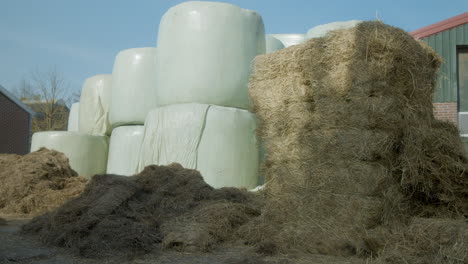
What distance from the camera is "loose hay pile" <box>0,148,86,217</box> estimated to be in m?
8.16

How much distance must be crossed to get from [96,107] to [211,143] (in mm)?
6245

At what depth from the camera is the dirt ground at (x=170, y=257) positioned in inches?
162

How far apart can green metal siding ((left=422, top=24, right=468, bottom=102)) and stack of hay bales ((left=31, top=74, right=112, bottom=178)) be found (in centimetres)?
937

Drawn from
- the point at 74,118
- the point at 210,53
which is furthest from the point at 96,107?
the point at 210,53

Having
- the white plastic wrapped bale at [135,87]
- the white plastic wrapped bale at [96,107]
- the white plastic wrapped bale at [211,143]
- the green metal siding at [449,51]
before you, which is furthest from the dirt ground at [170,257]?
the green metal siding at [449,51]

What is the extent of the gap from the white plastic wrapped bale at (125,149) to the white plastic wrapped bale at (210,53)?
2.12 meters

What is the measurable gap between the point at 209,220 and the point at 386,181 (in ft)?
6.65

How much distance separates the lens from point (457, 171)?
4.95m

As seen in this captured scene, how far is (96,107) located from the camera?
13.4 m

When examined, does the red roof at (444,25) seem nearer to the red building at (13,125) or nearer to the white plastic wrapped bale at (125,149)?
the white plastic wrapped bale at (125,149)

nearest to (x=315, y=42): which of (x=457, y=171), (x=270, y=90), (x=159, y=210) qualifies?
(x=270, y=90)

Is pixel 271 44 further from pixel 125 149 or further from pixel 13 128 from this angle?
pixel 13 128

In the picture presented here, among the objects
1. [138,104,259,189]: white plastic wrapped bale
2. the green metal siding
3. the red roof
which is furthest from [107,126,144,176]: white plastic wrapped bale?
the green metal siding

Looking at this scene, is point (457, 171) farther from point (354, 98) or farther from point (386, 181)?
point (354, 98)
